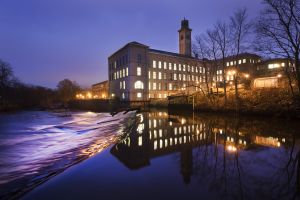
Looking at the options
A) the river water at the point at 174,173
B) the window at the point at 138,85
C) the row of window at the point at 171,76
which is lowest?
the river water at the point at 174,173

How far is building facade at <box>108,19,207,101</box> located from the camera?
62.8m

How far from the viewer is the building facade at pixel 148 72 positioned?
206 feet

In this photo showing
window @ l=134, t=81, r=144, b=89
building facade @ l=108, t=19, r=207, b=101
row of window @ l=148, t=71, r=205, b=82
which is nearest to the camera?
building facade @ l=108, t=19, r=207, b=101

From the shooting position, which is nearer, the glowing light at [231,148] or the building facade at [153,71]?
the glowing light at [231,148]

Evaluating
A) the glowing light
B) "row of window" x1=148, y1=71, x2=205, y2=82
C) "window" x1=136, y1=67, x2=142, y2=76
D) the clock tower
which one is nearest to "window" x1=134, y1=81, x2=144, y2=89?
"window" x1=136, y1=67, x2=142, y2=76

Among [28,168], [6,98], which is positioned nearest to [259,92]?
[28,168]

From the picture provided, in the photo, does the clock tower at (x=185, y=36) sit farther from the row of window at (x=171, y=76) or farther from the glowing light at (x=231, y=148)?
the glowing light at (x=231, y=148)

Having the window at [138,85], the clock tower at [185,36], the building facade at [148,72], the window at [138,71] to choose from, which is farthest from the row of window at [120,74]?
the clock tower at [185,36]

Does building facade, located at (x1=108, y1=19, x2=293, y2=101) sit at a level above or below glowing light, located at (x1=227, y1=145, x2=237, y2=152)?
above

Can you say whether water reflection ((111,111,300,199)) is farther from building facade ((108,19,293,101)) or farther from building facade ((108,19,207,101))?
building facade ((108,19,207,101))

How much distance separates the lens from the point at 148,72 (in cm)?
6644

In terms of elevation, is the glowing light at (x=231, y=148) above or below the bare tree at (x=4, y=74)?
below

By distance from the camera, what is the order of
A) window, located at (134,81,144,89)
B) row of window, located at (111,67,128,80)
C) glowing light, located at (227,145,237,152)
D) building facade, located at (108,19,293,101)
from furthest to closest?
1. row of window, located at (111,67,128,80)
2. window, located at (134,81,144,89)
3. building facade, located at (108,19,293,101)
4. glowing light, located at (227,145,237,152)

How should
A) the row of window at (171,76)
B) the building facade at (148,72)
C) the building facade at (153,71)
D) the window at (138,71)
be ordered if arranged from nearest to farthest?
the building facade at (153,71) → the building facade at (148,72) → the window at (138,71) → the row of window at (171,76)
